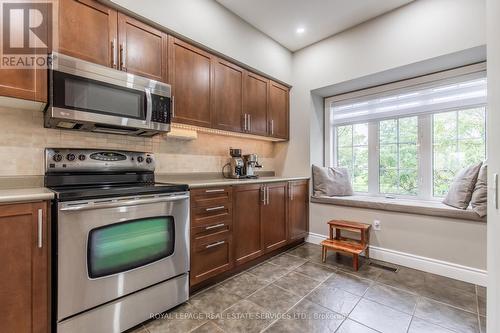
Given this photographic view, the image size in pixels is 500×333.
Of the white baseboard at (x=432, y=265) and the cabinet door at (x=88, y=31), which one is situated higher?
the cabinet door at (x=88, y=31)

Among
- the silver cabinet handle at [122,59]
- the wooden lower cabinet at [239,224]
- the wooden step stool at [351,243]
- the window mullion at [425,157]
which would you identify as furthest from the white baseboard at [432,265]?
the silver cabinet handle at [122,59]

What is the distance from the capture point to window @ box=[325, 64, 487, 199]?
8.33 feet

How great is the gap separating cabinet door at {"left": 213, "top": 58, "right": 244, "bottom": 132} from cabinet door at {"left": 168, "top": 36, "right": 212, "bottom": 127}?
109 mm

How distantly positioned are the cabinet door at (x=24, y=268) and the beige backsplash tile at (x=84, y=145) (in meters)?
0.62

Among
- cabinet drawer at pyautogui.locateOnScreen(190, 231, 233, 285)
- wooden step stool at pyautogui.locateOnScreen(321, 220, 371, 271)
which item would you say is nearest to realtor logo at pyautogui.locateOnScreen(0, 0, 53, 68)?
cabinet drawer at pyautogui.locateOnScreen(190, 231, 233, 285)

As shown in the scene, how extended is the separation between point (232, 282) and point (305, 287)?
2.24 ft

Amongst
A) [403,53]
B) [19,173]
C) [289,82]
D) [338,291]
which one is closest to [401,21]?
[403,53]

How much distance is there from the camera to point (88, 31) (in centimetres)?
171

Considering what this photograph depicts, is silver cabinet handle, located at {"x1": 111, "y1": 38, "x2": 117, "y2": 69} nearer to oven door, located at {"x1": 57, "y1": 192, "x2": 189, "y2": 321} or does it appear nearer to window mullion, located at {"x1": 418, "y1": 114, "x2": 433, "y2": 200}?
oven door, located at {"x1": 57, "y1": 192, "x2": 189, "y2": 321}

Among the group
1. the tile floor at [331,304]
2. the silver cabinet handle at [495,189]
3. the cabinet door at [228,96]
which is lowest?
the tile floor at [331,304]

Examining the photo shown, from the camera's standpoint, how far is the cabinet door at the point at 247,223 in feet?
7.65

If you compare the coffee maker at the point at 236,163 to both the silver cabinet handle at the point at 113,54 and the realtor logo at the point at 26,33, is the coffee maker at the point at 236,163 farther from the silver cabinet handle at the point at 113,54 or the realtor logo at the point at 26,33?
the realtor logo at the point at 26,33

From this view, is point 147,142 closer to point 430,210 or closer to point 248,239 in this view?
point 248,239

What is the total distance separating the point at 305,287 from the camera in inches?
82.9
